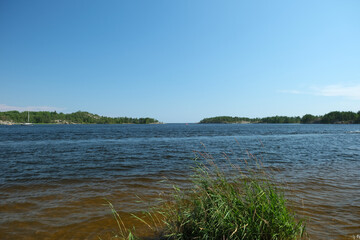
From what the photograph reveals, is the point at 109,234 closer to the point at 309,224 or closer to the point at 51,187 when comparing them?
the point at 309,224

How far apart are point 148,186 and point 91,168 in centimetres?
671

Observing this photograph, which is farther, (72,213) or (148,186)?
(148,186)

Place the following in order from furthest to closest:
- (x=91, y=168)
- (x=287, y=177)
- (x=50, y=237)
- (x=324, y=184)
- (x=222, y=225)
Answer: (x=91, y=168)
(x=287, y=177)
(x=324, y=184)
(x=50, y=237)
(x=222, y=225)

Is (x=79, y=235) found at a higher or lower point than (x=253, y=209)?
lower

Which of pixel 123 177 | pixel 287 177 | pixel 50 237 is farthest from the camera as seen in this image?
pixel 123 177

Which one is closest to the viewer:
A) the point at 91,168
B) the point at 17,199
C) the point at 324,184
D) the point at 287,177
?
the point at 17,199

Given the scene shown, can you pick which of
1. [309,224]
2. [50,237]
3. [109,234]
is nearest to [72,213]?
[50,237]

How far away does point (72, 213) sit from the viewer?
6805 millimetres

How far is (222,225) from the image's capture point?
3.94 m

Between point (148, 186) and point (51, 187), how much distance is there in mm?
4881

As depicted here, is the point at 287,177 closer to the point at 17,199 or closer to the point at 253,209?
the point at 253,209

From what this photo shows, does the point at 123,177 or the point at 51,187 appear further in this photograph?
the point at 123,177

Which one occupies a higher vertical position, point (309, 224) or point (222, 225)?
point (222, 225)

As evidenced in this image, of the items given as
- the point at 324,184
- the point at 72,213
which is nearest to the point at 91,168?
the point at 72,213
